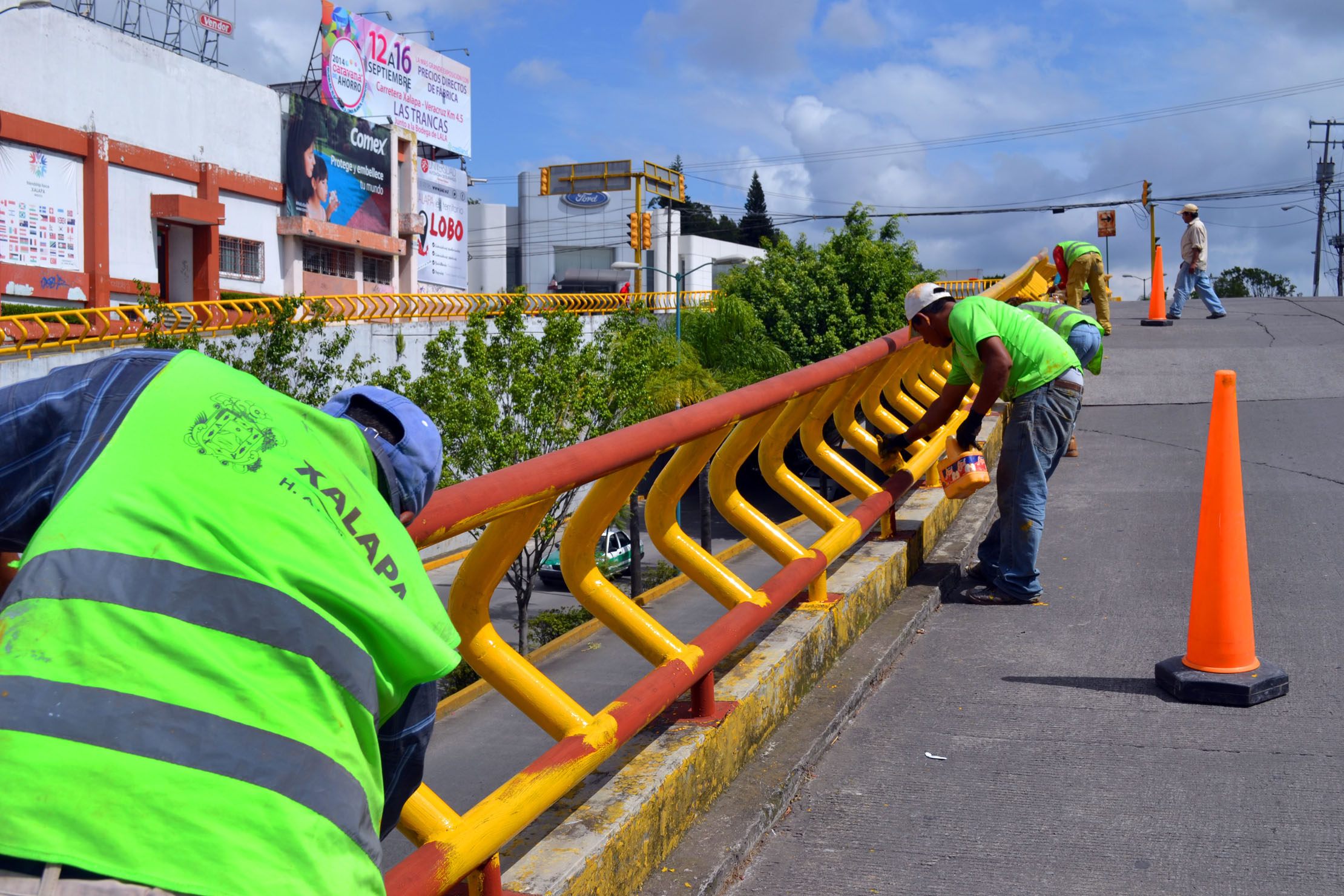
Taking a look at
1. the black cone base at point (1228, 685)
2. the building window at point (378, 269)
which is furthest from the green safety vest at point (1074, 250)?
the building window at point (378, 269)

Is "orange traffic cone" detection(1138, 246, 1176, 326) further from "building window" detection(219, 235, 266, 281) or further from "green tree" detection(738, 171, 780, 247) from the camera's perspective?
"green tree" detection(738, 171, 780, 247)

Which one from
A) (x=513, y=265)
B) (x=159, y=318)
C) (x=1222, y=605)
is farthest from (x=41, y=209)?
(x=513, y=265)

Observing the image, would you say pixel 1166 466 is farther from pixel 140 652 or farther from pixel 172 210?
pixel 172 210

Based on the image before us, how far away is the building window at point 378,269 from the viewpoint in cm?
3956

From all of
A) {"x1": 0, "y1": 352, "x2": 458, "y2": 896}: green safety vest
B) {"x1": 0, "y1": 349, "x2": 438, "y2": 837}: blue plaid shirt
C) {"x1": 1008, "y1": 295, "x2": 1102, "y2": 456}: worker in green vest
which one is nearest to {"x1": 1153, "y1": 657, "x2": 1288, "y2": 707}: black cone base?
{"x1": 1008, "y1": 295, "x2": 1102, "y2": 456}: worker in green vest

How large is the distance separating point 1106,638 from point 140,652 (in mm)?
4428

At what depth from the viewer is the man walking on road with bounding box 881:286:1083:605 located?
5270mm

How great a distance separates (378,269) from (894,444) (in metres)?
37.6

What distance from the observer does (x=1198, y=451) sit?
891 cm

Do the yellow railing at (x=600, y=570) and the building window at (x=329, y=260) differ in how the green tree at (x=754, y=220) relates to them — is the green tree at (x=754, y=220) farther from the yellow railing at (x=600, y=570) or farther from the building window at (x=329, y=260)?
the yellow railing at (x=600, y=570)

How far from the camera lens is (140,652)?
114 cm

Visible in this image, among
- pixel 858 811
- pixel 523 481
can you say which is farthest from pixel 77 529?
pixel 858 811

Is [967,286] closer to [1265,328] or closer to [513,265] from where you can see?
[1265,328]

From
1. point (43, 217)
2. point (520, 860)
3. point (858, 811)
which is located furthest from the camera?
point (43, 217)
